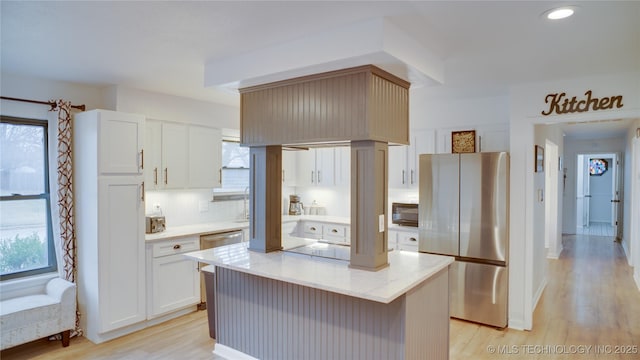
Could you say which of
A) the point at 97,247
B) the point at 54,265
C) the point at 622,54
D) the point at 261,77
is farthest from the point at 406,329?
the point at 54,265

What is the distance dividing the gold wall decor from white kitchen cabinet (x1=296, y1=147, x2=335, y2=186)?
1716 millimetres

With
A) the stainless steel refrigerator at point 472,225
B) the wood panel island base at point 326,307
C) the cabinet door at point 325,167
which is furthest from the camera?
the cabinet door at point 325,167

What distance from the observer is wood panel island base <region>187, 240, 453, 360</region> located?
2.30 meters

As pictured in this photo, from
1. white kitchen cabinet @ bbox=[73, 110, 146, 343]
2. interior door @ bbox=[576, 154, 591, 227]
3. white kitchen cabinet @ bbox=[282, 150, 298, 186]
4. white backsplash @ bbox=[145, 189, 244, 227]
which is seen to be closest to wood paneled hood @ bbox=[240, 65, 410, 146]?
white kitchen cabinet @ bbox=[73, 110, 146, 343]

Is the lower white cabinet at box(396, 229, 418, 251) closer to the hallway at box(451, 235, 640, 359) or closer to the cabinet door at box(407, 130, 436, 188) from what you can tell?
the cabinet door at box(407, 130, 436, 188)

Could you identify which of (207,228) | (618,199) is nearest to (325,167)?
(207,228)

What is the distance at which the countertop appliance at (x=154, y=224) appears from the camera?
405 centimetres

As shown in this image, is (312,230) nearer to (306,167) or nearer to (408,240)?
(306,167)

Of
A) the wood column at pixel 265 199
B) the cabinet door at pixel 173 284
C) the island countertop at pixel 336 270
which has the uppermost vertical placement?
the wood column at pixel 265 199

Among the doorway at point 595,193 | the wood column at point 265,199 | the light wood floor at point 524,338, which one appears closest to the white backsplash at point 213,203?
the light wood floor at point 524,338

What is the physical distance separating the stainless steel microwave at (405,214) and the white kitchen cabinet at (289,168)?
66.2 inches

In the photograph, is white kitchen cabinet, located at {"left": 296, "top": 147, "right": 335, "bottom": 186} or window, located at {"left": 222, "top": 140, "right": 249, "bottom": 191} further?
white kitchen cabinet, located at {"left": 296, "top": 147, "right": 335, "bottom": 186}

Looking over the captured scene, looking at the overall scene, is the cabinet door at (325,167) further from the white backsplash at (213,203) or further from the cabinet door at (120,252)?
the cabinet door at (120,252)

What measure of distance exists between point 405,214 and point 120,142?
324 cm
